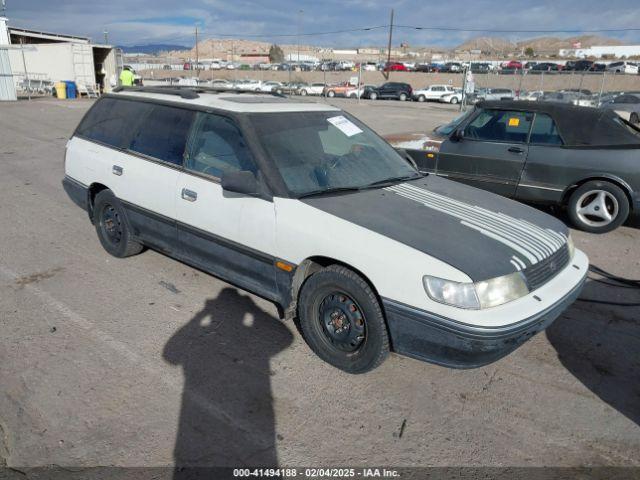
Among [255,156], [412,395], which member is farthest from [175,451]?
[255,156]

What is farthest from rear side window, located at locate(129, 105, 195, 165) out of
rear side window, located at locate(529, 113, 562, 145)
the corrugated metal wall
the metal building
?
the metal building

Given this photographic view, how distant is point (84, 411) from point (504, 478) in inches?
92.4

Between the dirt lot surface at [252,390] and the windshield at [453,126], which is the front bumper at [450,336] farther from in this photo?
the windshield at [453,126]

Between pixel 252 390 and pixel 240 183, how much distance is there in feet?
4.54

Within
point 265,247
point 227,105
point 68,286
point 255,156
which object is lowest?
point 68,286

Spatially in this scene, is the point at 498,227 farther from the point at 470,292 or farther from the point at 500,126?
the point at 500,126

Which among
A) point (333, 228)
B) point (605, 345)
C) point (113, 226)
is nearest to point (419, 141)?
point (605, 345)

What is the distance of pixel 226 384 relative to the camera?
122 inches

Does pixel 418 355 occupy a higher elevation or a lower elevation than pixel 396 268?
lower

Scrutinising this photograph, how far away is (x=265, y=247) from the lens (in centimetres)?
347

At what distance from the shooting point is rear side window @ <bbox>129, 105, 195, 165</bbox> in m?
4.10

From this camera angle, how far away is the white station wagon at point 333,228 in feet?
9.17

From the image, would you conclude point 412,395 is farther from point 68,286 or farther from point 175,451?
point 68,286

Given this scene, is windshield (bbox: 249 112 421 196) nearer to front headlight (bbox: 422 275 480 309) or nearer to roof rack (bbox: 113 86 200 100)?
roof rack (bbox: 113 86 200 100)
